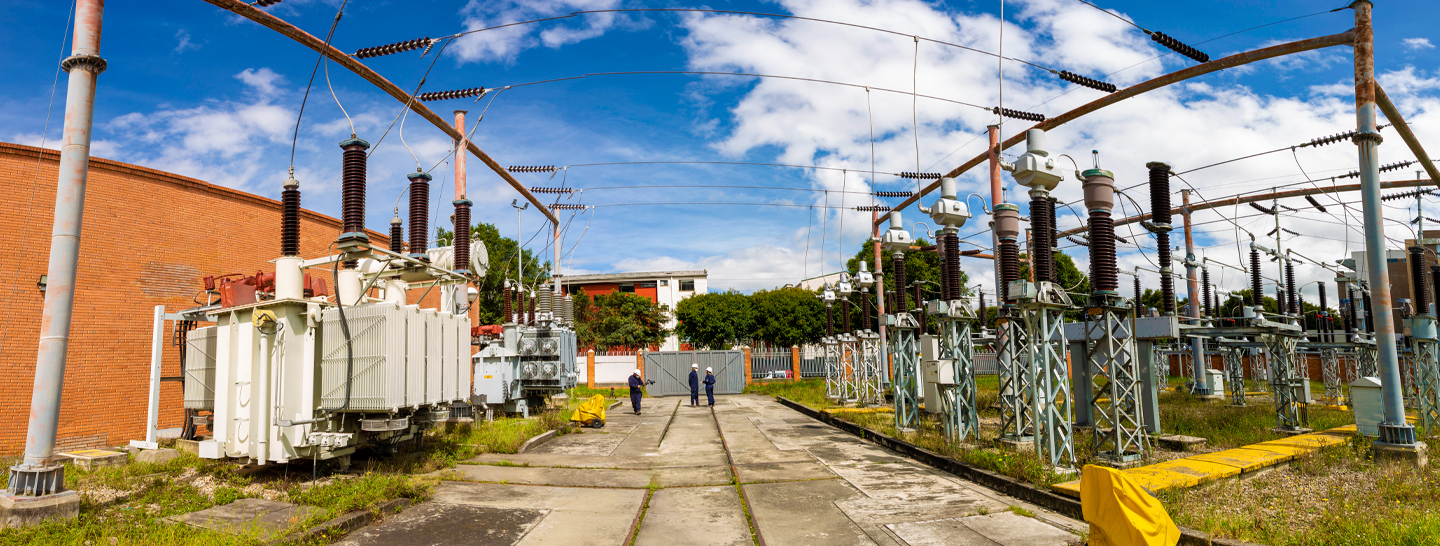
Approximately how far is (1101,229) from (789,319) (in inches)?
1787

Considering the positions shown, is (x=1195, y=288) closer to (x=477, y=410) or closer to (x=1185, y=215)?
(x=1185, y=215)

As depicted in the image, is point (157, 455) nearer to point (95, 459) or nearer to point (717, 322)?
point (95, 459)

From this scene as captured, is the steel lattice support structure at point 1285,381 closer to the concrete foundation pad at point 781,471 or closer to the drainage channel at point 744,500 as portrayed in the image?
the concrete foundation pad at point 781,471

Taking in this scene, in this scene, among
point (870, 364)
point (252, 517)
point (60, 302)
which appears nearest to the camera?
point (60, 302)

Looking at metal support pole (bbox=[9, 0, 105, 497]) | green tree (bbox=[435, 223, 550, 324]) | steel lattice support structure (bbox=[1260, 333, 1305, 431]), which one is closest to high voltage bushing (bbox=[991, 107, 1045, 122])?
steel lattice support structure (bbox=[1260, 333, 1305, 431])

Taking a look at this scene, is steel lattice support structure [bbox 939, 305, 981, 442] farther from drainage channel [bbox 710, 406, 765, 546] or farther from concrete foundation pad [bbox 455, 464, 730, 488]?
concrete foundation pad [bbox 455, 464, 730, 488]

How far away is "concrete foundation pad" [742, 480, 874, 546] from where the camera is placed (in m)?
8.09

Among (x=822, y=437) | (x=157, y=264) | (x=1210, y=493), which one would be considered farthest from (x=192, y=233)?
(x=1210, y=493)

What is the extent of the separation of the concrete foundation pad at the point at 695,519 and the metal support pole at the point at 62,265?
21.4 ft

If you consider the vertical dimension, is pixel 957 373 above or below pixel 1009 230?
below

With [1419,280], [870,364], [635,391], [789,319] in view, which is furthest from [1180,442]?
[789,319]

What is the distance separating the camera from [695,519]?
9062mm

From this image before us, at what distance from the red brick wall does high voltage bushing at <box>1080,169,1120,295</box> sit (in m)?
18.9

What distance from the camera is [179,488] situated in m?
9.59
